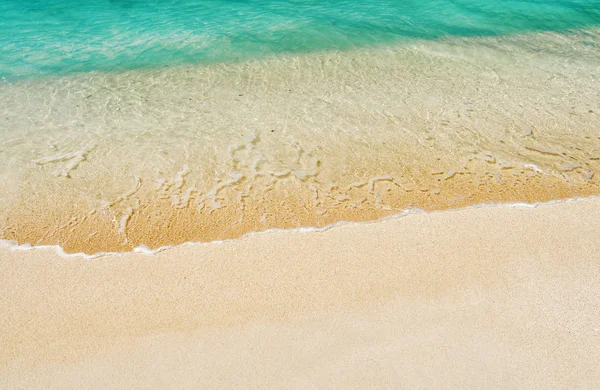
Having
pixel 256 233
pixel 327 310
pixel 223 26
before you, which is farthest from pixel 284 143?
pixel 223 26

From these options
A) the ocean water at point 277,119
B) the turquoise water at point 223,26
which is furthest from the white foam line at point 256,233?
the turquoise water at point 223,26

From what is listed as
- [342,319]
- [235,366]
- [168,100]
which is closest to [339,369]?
[342,319]

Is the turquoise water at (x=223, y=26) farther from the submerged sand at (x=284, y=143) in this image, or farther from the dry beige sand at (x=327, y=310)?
the dry beige sand at (x=327, y=310)

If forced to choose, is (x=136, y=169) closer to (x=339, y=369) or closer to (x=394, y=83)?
(x=339, y=369)

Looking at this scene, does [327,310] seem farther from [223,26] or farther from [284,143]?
[223,26]

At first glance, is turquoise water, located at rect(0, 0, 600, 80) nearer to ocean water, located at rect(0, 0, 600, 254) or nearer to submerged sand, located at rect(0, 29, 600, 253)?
ocean water, located at rect(0, 0, 600, 254)
